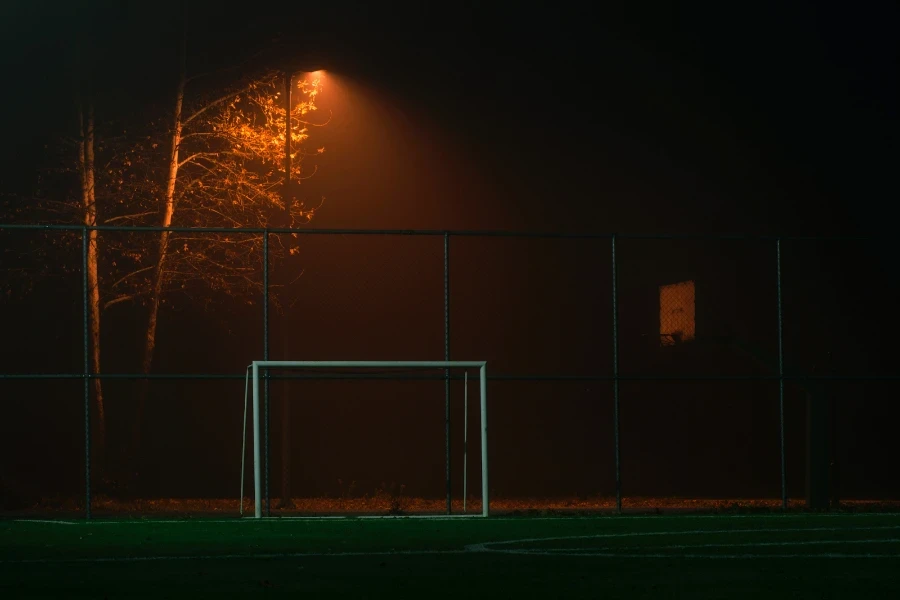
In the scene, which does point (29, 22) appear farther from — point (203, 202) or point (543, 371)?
point (543, 371)

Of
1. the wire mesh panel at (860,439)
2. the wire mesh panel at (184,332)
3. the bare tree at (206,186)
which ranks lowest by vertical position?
the wire mesh panel at (860,439)

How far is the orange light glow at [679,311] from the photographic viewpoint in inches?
693

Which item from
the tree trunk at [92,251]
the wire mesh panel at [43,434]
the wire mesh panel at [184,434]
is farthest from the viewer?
the wire mesh panel at [184,434]

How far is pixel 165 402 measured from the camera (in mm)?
22750

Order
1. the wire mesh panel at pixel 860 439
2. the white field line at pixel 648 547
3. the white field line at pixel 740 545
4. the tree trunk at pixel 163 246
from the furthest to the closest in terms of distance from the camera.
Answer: the wire mesh panel at pixel 860 439, the tree trunk at pixel 163 246, the white field line at pixel 740 545, the white field line at pixel 648 547

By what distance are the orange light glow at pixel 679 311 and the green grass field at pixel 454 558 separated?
3954 mm

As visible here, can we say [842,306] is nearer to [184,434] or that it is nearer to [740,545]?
[184,434]

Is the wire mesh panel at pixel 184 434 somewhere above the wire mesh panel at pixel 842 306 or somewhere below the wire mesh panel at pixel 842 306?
below

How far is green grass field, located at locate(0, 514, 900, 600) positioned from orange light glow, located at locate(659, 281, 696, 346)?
395 cm

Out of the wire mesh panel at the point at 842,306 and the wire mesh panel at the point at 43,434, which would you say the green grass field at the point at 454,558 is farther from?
the wire mesh panel at the point at 842,306

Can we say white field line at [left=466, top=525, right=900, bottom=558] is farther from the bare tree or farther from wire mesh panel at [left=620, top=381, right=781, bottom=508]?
wire mesh panel at [left=620, top=381, right=781, bottom=508]

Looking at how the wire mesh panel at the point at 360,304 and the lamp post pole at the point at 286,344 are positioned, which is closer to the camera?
the lamp post pole at the point at 286,344

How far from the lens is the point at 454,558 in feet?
32.8

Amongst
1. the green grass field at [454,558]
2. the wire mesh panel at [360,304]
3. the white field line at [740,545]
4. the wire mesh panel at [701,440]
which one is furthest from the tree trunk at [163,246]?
the white field line at [740,545]
